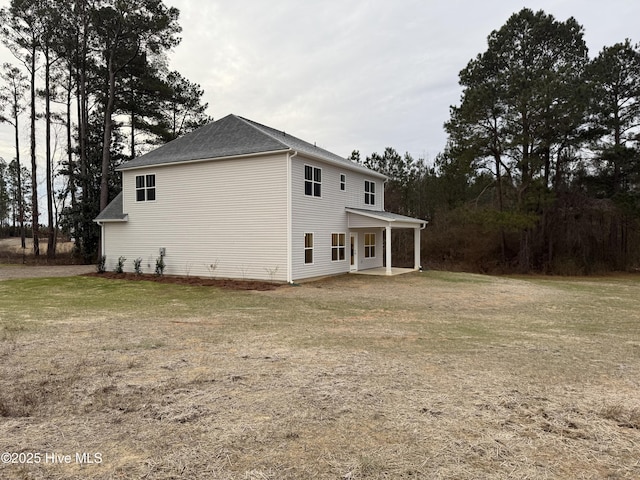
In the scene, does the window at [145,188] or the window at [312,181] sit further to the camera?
the window at [145,188]

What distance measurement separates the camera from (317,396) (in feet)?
12.7

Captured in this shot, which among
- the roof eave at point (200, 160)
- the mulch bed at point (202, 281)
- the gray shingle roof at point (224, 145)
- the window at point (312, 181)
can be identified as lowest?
the mulch bed at point (202, 281)

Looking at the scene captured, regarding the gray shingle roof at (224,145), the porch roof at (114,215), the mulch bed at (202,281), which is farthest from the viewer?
the porch roof at (114,215)

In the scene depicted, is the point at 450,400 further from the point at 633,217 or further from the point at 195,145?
the point at 633,217

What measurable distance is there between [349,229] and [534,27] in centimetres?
1642

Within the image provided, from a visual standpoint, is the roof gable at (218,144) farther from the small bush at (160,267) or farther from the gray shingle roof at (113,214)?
the small bush at (160,267)

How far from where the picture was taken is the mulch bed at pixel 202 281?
44.0 ft

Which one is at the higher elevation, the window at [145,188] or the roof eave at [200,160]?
the roof eave at [200,160]

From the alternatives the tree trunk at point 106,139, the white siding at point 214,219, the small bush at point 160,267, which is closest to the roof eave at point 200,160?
the white siding at point 214,219

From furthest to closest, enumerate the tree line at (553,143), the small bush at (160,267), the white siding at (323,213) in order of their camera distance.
A: the tree line at (553,143) → the small bush at (160,267) → the white siding at (323,213)

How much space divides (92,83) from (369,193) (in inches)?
804

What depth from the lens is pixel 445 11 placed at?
1480 cm

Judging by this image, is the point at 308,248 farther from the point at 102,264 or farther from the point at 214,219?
the point at 102,264

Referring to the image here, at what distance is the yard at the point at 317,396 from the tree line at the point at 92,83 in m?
20.0
